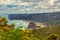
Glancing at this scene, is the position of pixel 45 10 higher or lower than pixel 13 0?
lower

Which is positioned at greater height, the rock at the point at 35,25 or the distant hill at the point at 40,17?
the distant hill at the point at 40,17

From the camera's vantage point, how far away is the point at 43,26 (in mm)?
3219

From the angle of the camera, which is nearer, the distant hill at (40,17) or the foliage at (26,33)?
the foliage at (26,33)

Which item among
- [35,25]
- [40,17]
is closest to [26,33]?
[35,25]

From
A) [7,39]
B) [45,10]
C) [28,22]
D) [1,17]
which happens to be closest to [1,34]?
[7,39]

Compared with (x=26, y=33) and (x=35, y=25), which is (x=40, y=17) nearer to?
(x=35, y=25)

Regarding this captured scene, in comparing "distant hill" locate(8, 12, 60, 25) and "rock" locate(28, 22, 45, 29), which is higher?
"distant hill" locate(8, 12, 60, 25)

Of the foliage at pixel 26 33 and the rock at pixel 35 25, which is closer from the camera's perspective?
the foliage at pixel 26 33

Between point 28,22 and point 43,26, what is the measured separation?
26 cm

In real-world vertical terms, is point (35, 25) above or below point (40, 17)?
below

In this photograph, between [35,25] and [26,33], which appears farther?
[35,25]

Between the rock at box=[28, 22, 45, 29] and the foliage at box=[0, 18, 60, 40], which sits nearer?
the foliage at box=[0, 18, 60, 40]

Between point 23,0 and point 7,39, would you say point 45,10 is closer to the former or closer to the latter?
→ point 23,0

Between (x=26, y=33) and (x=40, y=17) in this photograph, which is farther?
(x=40, y=17)
